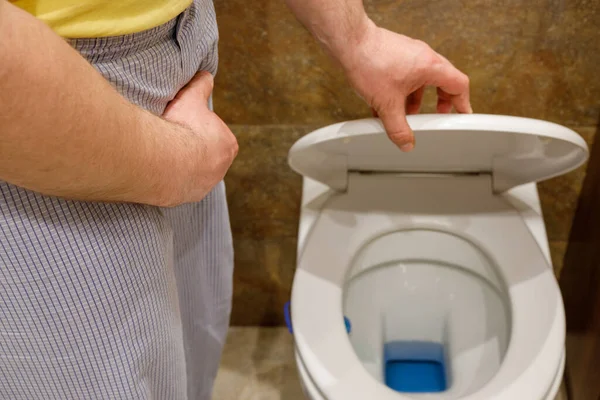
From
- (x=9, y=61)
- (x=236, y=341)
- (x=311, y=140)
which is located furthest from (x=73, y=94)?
(x=236, y=341)

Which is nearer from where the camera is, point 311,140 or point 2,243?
point 2,243

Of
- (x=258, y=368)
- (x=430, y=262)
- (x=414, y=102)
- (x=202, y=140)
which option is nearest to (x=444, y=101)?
(x=414, y=102)

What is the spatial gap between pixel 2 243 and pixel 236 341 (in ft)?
3.09

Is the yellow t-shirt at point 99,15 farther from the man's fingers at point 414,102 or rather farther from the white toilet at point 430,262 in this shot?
the man's fingers at point 414,102

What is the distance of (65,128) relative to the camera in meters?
0.37

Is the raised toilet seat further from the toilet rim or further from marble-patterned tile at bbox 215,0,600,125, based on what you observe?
marble-patterned tile at bbox 215,0,600,125

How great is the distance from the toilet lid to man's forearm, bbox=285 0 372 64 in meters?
0.10

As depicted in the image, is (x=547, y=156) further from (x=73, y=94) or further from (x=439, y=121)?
(x=73, y=94)

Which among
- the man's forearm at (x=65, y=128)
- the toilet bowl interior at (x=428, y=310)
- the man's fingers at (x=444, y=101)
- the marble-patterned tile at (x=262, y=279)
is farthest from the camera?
the marble-patterned tile at (x=262, y=279)

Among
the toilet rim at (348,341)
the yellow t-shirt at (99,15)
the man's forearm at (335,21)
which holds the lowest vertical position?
the toilet rim at (348,341)

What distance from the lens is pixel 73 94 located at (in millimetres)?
371

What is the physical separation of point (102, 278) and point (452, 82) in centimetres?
47

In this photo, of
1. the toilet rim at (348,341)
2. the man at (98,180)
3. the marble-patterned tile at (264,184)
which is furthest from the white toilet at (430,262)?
the man at (98,180)

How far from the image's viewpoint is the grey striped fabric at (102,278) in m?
0.43
